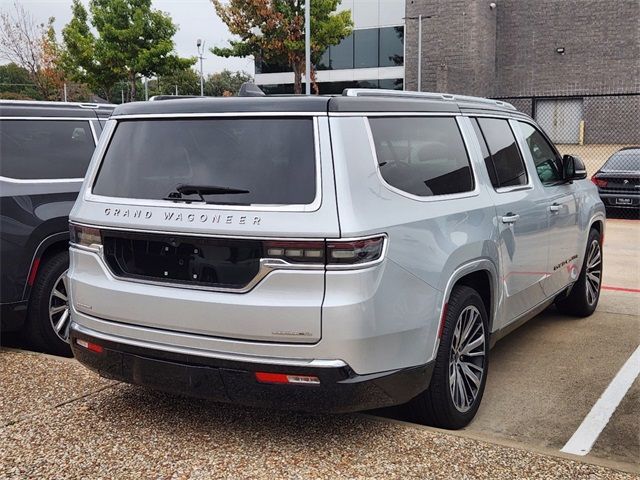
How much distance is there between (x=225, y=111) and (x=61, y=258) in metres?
2.53

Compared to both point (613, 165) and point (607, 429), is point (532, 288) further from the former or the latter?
point (613, 165)

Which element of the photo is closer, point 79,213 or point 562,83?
point 79,213

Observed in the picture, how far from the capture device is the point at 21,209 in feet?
16.5

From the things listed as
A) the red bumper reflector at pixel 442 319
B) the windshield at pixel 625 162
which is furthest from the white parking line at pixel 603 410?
the windshield at pixel 625 162

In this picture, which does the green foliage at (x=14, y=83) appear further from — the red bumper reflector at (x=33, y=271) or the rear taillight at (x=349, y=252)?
the rear taillight at (x=349, y=252)

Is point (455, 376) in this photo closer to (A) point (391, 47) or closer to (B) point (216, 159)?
(B) point (216, 159)

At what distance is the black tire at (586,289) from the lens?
624cm

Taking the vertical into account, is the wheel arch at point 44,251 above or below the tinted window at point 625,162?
below

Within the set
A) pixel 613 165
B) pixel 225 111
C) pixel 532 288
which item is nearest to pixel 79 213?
A: pixel 225 111

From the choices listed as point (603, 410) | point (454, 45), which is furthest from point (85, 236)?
point (454, 45)

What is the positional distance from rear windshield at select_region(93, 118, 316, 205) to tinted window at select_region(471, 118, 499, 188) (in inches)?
63.5

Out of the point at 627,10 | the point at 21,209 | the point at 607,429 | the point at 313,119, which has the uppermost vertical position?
the point at 627,10

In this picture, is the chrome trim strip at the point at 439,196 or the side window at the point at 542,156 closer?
the chrome trim strip at the point at 439,196

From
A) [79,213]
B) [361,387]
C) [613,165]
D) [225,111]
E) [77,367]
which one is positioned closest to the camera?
[361,387]
